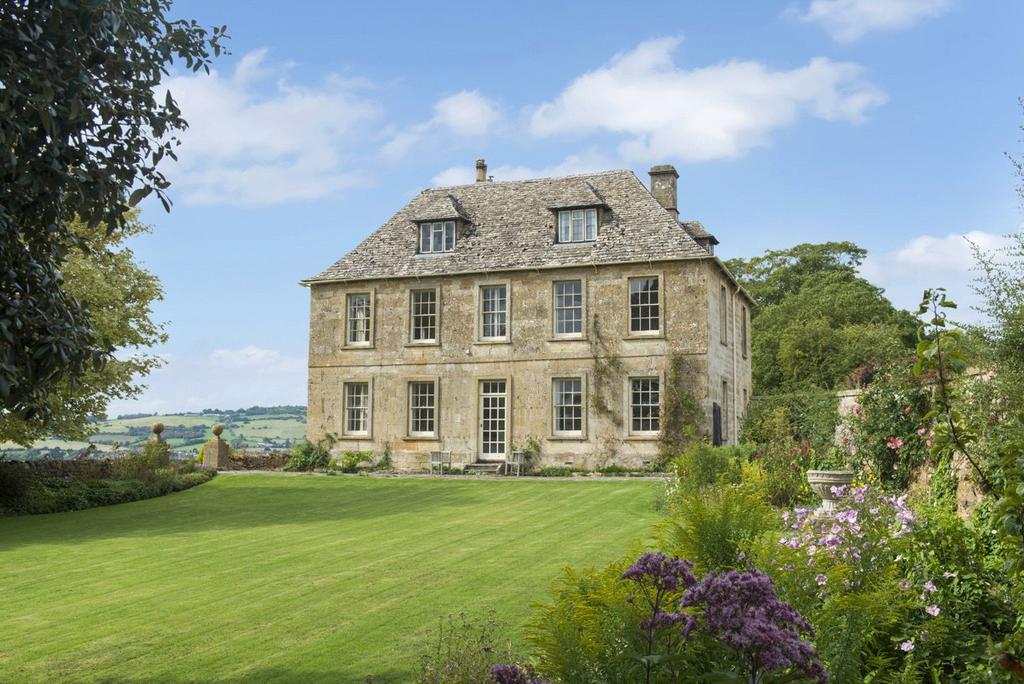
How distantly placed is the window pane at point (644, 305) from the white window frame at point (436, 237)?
6274 mm

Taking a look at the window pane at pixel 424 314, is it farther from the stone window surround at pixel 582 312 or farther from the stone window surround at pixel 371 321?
the stone window surround at pixel 582 312

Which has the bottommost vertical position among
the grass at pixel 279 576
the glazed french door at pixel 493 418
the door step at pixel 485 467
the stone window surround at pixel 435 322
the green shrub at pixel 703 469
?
the grass at pixel 279 576

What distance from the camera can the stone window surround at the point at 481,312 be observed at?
2800cm

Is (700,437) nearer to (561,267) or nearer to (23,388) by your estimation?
(561,267)

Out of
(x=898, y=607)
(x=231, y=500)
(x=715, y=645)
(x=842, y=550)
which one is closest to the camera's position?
(x=715, y=645)

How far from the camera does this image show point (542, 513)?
57.4ft

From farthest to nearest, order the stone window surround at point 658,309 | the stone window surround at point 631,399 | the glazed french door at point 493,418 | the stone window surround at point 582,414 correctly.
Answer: the glazed french door at point 493,418, the stone window surround at point 582,414, the stone window surround at point 658,309, the stone window surround at point 631,399

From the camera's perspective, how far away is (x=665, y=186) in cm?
2992

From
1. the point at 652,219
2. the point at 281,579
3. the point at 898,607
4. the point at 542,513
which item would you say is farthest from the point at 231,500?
the point at 898,607

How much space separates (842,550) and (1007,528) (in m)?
2.99

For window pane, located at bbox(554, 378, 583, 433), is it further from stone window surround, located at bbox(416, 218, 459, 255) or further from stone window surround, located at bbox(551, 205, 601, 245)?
stone window surround, located at bbox(416, 218, 459, 255)

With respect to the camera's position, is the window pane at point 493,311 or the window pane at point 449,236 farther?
the window pane at point 449,236

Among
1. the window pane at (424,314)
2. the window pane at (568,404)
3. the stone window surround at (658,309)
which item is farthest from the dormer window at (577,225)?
the window pane at (424,314)

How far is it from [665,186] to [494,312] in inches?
281
